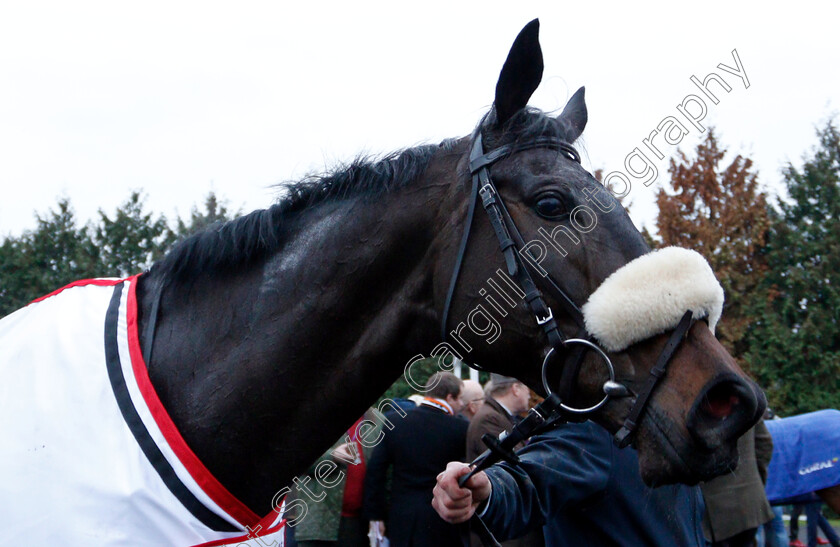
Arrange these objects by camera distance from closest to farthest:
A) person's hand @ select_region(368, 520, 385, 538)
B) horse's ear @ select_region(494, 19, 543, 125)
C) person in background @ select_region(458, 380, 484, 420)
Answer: horse's ear @ select_region(494, 19, 543, 125) < person's hand @ select_region(368, 520, 385, 538) < person in background @ select_region(458, 380, 484, 420)

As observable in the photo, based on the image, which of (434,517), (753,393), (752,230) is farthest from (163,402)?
(752,230)

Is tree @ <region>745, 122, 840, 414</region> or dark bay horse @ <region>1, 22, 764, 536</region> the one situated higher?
dark bay horse @ <region>1, 22, 764, 536</region>

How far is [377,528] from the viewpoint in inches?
210

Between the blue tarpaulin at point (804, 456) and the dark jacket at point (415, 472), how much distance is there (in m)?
3.47

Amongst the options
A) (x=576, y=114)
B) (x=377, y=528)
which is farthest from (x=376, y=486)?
(x=576, y=114)

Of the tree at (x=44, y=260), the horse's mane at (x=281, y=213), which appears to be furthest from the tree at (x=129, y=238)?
the horse's mane at (x=281, y=213)

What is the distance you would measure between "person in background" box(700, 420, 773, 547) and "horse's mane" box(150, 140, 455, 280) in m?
3.95

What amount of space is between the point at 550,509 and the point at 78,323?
5.58 feet

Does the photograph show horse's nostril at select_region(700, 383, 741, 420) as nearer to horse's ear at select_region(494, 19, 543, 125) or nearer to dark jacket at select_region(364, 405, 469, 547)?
horse's ear at select_region(494, 19, 543, 125)

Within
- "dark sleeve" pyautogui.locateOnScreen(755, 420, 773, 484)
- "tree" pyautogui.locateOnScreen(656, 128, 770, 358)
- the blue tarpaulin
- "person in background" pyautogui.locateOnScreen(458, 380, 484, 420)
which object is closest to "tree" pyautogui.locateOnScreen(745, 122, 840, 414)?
"tree" pyautogui.locateOnScreen(656, 128, 770, 358)

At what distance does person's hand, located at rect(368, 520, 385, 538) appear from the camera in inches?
207

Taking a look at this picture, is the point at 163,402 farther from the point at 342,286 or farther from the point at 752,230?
the point at 752,230

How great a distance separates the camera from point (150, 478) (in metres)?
2.01

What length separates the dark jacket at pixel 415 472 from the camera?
4.84m
